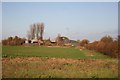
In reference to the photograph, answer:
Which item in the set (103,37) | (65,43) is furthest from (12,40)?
(103,37)

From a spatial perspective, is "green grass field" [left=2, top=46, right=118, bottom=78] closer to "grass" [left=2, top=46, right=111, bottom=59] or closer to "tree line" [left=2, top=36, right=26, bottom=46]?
"grass" [left=2, top=46, right=111, bottom=59]

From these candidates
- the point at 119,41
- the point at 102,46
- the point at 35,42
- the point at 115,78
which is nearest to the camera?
the point at 115,78

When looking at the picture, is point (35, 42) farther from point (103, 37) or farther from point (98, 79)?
point (98, 79)

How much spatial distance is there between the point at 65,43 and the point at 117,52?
1825 centimetres

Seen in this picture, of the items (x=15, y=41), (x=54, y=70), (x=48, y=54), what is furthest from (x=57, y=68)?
(x=15, y=41)

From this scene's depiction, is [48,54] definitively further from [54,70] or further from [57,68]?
[54,70]

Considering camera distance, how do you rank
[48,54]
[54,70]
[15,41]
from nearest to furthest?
[54,70], [48,54], [15,41]

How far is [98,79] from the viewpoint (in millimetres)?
7051

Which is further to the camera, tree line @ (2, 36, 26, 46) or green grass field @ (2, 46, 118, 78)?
tree line @ (2, 36, 26, 46)

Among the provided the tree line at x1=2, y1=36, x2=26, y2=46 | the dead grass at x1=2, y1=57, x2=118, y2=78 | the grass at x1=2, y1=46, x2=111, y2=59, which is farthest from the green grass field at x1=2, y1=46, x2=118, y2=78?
the tree line at x1=2, y1=36, x2=26, y2=46

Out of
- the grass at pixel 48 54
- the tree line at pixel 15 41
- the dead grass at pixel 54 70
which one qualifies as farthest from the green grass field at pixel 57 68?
the tree line at pixel 15 41

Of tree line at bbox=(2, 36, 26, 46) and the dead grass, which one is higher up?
tree line at bbox=(2, 36, 26, 46)

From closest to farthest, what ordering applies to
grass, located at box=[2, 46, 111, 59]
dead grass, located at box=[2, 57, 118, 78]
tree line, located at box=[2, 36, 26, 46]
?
dead grass, located at box=[2, 57, 118, 78] < grass, located at box=[2, 46, 111, 59] < tree line, located at box=[2, 36, 26, 46]

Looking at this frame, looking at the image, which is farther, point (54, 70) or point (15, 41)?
point (15, 41)
